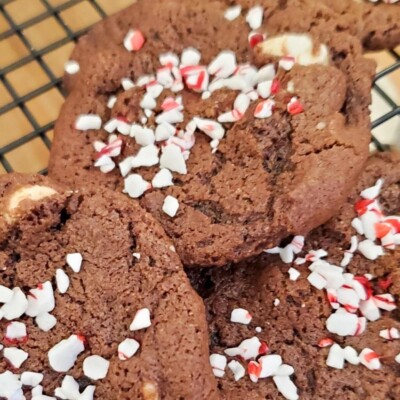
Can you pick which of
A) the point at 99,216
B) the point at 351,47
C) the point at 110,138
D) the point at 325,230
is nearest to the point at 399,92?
the point at 351,47

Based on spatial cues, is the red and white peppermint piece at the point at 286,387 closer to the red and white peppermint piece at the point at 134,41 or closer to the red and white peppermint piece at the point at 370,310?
the red and white peppermint piece at the point at 370,310

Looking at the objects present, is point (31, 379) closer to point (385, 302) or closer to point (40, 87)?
point (385, 302)

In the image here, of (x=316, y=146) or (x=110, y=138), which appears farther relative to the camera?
(x=110, y=138)

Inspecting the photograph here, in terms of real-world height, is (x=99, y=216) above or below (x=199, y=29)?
below

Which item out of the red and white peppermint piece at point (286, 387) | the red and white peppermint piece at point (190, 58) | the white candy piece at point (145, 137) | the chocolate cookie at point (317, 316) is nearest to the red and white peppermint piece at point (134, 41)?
the red and white peppermint piece at point (190, 58)

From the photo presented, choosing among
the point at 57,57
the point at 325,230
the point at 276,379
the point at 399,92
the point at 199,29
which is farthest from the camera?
the point at 57,57

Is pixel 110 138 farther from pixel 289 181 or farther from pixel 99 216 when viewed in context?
pixel 289 181

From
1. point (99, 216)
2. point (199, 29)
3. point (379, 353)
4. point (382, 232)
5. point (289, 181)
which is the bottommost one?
point (379, 353)

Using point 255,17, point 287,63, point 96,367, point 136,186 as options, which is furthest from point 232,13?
point 96,367

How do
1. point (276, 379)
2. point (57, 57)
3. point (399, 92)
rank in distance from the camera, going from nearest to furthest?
point (276, 379)
point (399, 92)
point (57, 57)
